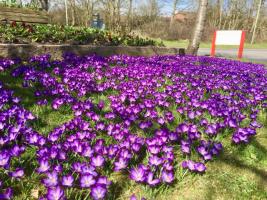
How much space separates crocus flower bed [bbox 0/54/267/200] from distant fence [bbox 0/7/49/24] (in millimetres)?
5217

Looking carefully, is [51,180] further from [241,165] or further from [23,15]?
[23,15]

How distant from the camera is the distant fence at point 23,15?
34.5 ft

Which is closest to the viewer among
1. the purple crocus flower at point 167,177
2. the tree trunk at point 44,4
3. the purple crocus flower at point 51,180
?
the purple crocus flower at point 51,180

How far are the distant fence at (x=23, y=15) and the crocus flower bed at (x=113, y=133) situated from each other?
5.22m

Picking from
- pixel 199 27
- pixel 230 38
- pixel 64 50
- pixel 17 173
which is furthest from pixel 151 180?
pixel 230 38

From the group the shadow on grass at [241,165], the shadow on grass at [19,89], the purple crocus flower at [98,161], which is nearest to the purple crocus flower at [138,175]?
the purple crocus flower at [98,161]

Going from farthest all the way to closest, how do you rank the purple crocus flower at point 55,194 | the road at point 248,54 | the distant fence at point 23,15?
the road at point 248,54
the distant fence at point 23,15
the purple crocus flower at point 55,194

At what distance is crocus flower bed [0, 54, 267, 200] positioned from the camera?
2.39 metres

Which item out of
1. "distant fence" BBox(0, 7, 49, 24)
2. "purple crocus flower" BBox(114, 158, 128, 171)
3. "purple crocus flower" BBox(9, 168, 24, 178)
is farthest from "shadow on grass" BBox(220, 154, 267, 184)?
"distant fence" BBox(0, 7, 49, 24)

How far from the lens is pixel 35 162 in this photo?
267cm

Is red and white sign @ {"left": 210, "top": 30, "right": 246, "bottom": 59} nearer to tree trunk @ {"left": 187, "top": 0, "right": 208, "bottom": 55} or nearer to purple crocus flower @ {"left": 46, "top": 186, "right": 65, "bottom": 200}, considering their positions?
tree trunk @ {"left": 187, "top": 0, "right": 208, "bottom": 55}

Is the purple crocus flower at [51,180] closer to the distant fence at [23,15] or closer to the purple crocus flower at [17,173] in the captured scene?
the purple crocus flower at [17,173]

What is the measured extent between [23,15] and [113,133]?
31.8 feet

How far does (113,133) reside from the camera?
3.16m
